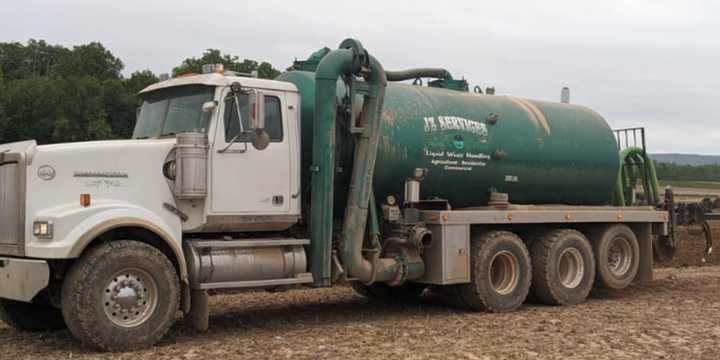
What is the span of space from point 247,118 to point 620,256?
7246 millimetres

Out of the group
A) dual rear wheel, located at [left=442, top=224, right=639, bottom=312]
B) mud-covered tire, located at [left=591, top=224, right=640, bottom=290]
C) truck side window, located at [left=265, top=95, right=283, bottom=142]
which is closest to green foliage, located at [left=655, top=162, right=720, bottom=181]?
mud-covered tire, located at [left=591, top=224, right=640, bottom=290]

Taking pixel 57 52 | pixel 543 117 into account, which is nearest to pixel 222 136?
pixel 543 117

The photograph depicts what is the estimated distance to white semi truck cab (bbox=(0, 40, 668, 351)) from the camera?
820 cm

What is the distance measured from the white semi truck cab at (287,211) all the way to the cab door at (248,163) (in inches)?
0.7

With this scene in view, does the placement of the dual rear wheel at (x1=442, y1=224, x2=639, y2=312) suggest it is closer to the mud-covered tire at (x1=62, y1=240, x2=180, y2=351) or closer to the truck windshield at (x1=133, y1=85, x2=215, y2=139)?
the truck windshield at (x1=133, y1=85, x2=215, y2=139)

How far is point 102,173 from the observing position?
8.48 metres

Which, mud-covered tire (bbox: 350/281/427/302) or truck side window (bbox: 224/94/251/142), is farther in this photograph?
mud-covered tire (bbox: 350/281/427/302)

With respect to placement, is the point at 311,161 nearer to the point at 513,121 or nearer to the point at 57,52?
the point at 513,121

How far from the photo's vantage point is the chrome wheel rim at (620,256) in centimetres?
1327

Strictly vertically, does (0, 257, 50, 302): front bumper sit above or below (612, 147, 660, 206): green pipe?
below

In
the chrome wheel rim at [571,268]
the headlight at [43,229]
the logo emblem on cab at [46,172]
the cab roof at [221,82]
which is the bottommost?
the chrome wheel rim at [571,268]

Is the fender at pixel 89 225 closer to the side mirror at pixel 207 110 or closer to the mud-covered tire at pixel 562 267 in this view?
the side mirror at pixel 207 110

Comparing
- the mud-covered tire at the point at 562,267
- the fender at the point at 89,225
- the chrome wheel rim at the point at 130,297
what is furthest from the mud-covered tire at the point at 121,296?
the mud-covered tire at the point at 562,267

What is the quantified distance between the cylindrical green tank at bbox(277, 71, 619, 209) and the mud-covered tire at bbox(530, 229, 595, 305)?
2.75 feet
